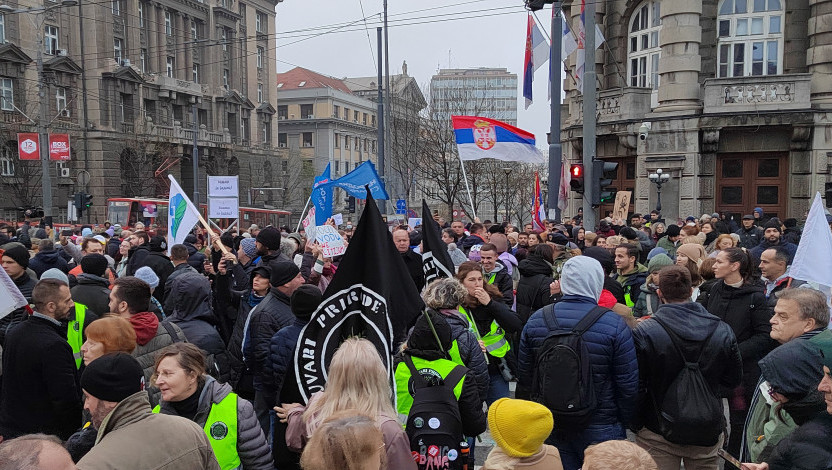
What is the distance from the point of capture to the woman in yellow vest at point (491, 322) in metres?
5.69

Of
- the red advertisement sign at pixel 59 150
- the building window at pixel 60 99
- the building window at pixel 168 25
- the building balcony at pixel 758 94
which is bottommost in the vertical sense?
the red advertisement sign at pixel 59 150

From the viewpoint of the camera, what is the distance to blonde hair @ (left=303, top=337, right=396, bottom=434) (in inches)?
133

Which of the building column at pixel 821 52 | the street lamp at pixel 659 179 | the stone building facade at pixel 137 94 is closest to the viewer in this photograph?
the building column at pixel 821 52

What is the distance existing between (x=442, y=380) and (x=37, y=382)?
2.77 meters

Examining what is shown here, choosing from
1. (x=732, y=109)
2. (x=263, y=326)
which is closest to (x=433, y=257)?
(x=263, y=326)

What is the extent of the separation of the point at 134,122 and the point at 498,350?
48280 mm

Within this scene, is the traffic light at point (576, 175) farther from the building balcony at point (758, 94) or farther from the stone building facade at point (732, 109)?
the building balcony at point (758, 94)

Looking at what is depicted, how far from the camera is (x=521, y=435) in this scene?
3107mm

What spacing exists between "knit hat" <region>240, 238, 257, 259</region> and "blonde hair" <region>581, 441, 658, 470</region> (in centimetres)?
647

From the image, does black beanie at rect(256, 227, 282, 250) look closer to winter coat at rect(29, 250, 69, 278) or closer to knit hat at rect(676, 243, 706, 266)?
winter coat at rect(29, 250, 69, 278)

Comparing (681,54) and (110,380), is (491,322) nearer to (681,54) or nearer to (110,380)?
(110,380)

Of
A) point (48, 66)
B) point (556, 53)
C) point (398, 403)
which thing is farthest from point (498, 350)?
point (48, 66)

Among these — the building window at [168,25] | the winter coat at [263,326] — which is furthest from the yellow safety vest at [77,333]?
the building window at [168,25]

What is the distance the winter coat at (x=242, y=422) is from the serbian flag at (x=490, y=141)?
9.69 m
